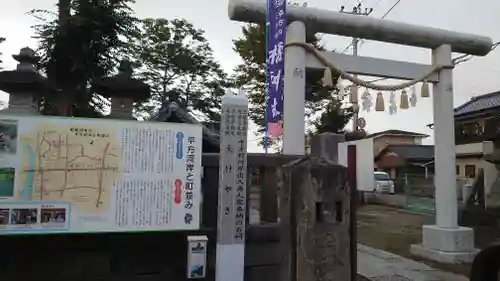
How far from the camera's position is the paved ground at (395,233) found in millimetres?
8570

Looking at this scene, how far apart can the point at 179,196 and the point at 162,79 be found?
59.9ft

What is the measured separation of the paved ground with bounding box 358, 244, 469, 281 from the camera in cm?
727

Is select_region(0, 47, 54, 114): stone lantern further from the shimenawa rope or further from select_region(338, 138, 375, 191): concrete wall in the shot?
select_region(338, 138, 375, 191): concrete wall

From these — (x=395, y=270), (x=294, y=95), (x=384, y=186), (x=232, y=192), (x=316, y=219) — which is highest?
(x=294, y=95)

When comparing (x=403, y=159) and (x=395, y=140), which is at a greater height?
(x=395, y=140)

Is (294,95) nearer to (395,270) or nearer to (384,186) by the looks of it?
(395,270)

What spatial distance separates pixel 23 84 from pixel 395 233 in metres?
11.2

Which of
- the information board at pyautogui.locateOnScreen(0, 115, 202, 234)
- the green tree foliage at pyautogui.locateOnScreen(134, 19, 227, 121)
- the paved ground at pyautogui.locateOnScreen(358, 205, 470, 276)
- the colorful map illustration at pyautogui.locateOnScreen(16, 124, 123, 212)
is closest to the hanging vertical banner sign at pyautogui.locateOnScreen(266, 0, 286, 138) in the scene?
the information board at pyautogui.locateOnScreen(0, 115, 202, 234)

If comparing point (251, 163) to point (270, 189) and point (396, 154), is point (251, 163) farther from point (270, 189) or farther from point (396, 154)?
point (396, 154)

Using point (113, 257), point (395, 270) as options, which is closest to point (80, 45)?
point (113, 257)

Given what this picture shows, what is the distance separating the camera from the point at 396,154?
35.4m

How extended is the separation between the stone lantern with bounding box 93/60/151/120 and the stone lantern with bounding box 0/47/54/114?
0.94m

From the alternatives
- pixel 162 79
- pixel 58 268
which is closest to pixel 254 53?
pixel 162 79

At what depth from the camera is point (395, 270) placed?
788 cm
